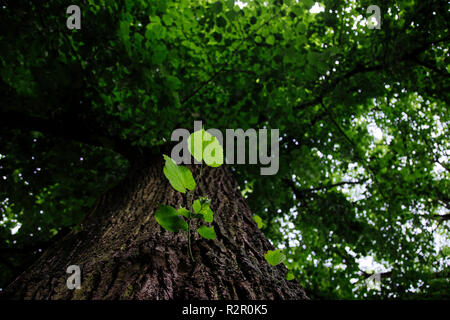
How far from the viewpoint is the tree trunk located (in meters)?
0.91

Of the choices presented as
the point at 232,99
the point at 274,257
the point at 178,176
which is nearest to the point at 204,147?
the point at 178,176

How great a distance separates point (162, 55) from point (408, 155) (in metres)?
5.54

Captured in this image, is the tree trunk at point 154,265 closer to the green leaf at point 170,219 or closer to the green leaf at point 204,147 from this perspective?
the green leaf at point 170,219

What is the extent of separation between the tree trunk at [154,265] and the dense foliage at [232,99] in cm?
137

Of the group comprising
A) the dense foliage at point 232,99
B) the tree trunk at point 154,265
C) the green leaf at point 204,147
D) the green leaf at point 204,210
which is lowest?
the tree trunk at point 154,265

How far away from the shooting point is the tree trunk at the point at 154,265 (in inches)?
35.9

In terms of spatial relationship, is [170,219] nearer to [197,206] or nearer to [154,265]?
[197,206]

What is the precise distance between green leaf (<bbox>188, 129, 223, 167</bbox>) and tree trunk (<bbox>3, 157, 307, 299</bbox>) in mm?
495

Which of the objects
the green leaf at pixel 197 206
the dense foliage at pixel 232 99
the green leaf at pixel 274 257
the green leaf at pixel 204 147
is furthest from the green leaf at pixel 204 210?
the dense foliage at pixel 232 99

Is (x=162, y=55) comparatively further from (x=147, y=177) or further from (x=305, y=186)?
(x=305, y=186)

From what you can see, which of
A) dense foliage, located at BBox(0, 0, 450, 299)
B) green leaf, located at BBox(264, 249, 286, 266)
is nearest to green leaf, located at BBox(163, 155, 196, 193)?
green leaf, located at BBox(264, 249, 286, 266)

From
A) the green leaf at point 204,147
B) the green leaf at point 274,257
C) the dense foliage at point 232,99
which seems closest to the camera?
the green leaf at point 204,147
